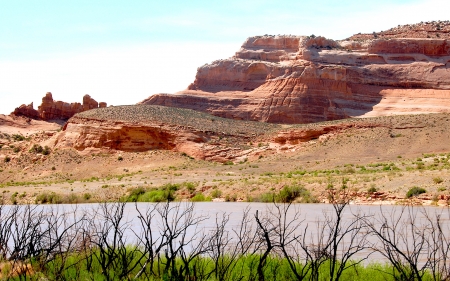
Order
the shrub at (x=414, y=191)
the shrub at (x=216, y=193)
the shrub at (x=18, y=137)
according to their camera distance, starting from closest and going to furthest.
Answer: the shrub at (x=414, y=191) → the shrub at (x=216, y=193) → the shrub at (x=18, y=137)

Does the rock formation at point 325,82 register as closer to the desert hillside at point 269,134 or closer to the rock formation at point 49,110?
the desert hillside at point 269,134

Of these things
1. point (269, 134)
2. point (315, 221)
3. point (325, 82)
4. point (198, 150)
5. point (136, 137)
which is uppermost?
point (325, 82)

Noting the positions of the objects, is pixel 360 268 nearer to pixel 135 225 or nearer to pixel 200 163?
pixel 135 225

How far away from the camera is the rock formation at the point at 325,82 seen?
8006 cm

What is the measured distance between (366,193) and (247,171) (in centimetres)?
2163

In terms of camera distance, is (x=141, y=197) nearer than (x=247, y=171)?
Yes

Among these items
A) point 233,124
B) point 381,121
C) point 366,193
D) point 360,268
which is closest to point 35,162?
point 233,124

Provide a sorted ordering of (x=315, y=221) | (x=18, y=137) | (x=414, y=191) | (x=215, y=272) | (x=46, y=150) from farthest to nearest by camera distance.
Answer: (x=18, y=137) → (x=46, y=150) → (x=414, y=191) → (x=315, y=221) → (x=215, y=272)

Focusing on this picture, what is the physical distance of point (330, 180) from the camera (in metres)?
35.2

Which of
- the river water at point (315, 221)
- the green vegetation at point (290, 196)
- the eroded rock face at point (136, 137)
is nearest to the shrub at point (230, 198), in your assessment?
the green vegetation at point (290, 196)

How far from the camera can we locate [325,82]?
8244 centimetres

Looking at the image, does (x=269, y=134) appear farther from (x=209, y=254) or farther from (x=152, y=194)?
(x=209, y=254)

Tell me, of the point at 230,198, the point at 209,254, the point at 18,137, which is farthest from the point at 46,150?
the point at 209,254

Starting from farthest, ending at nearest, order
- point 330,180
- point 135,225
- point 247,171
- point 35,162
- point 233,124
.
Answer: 1. point 233,124
2. point 35,162
3. point 247,171
4. point 330,180
5. point 135,225
